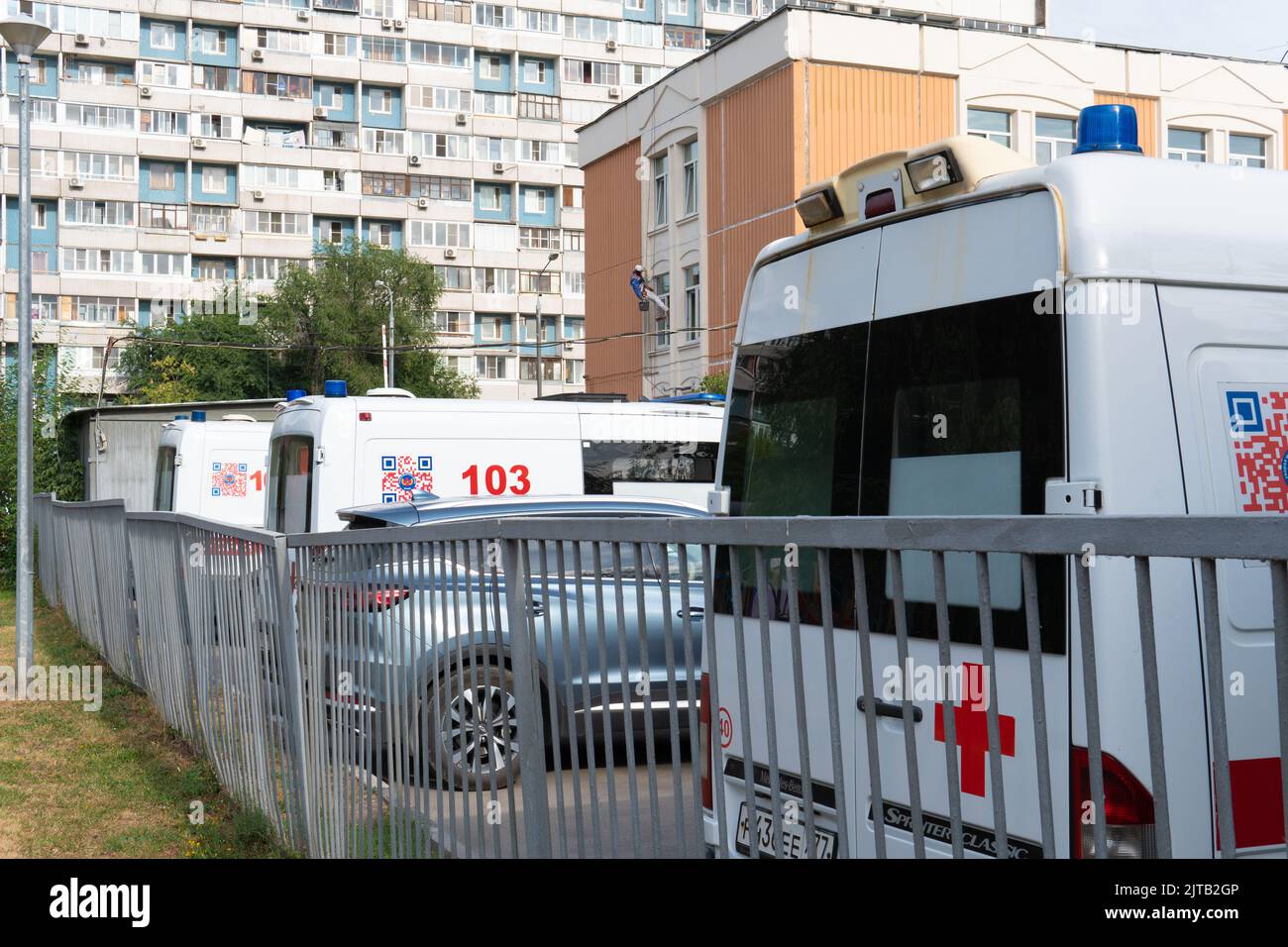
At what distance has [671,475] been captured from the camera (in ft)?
47.8

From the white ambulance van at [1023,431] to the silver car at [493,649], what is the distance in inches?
7.2

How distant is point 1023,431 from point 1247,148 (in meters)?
37.5

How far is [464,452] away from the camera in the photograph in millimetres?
13023

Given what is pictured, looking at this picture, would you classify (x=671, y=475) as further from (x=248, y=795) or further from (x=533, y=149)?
(x=533, y=149)

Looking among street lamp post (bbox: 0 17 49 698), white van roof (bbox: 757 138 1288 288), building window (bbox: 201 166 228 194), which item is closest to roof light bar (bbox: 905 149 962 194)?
white van roof (bbox: 757 138 1288 288)

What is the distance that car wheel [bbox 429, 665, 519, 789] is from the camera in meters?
3.62

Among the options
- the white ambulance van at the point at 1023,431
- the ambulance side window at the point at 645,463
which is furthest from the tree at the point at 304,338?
the white ambulance van at the point at 1023,431

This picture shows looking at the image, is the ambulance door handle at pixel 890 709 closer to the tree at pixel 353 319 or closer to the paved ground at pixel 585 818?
the paved ground at pixel 585 818

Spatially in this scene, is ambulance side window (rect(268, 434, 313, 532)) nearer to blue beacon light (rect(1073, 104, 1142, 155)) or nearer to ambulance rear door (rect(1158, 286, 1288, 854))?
blue beacon light (rect(1073, 104, 1142, 155))

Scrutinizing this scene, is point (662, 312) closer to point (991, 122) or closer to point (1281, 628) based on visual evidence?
point (991, 122)

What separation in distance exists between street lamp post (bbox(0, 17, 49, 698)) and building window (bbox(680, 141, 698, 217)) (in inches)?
888
